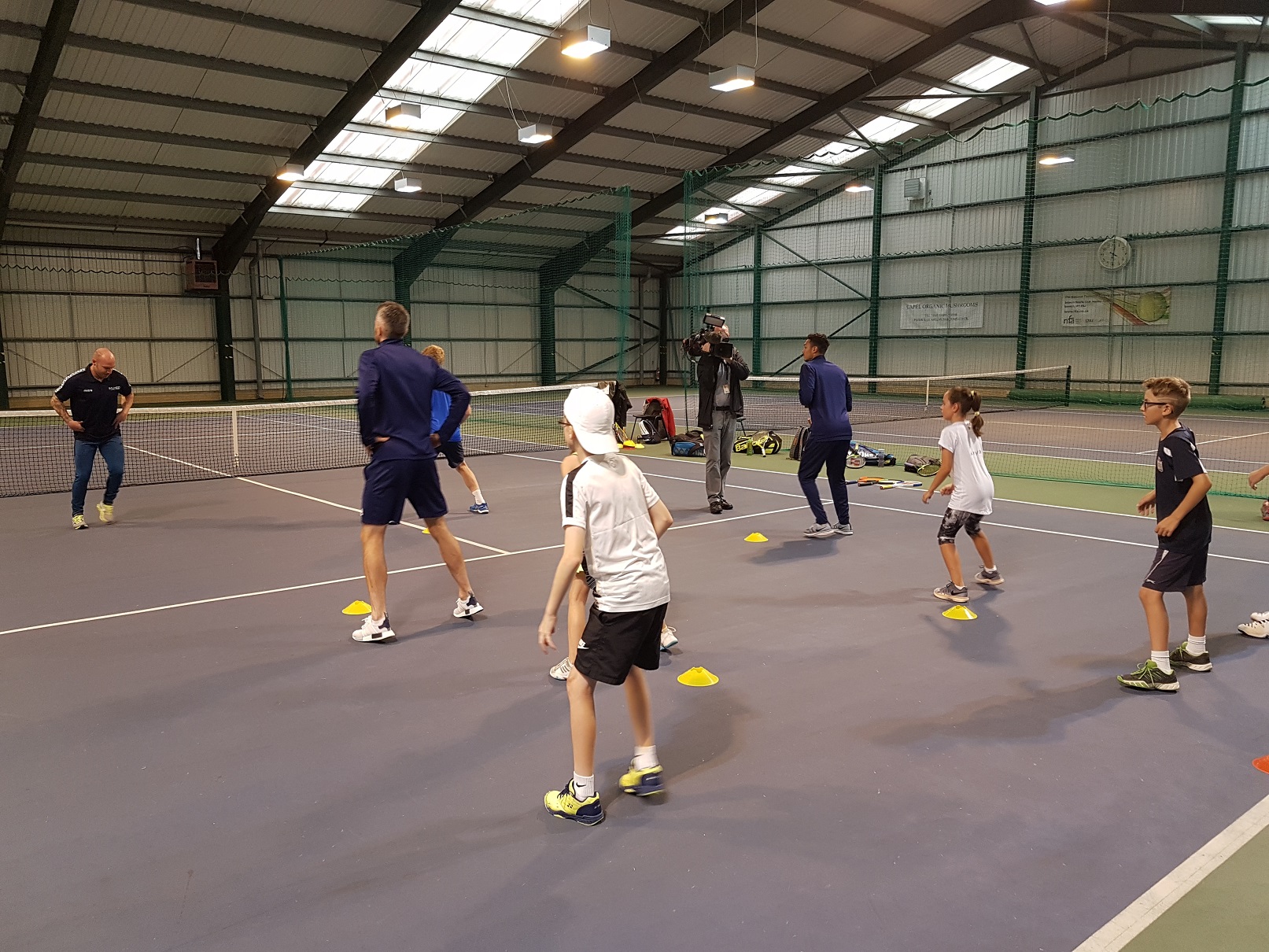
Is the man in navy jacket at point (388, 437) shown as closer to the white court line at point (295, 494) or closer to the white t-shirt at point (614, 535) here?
the white court line at point (295, 494)

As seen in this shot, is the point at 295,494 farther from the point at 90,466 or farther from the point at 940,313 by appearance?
the point at 940,313

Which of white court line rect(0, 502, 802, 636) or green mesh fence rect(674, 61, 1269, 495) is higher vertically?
green mesh fence rect(674, 61, 1269, 495)

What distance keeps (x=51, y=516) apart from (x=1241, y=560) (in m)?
12.1

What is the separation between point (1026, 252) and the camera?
28.0m

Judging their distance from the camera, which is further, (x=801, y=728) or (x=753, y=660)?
(x=753, y=660)

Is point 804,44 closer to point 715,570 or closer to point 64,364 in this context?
point 715,570

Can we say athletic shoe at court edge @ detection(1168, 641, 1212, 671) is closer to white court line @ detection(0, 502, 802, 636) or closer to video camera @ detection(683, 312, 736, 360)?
white court line @ detection(0, 502, 802, 636)

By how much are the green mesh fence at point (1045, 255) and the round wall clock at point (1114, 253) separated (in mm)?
50

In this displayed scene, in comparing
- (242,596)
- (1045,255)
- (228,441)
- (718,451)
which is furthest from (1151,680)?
(1045,255)

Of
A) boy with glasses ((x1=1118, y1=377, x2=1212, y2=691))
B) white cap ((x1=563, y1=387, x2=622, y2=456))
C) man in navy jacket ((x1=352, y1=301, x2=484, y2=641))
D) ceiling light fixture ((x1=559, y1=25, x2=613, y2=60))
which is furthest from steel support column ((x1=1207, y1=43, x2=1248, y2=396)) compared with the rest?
white cap ((x1=563, y1=387, x2=622, y2=456))

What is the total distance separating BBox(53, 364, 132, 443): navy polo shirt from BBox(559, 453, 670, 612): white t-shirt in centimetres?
793

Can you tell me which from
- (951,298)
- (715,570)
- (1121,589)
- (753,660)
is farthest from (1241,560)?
(951,298)

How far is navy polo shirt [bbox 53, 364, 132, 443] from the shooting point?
955 centimetres

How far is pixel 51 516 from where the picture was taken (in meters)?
10.3
